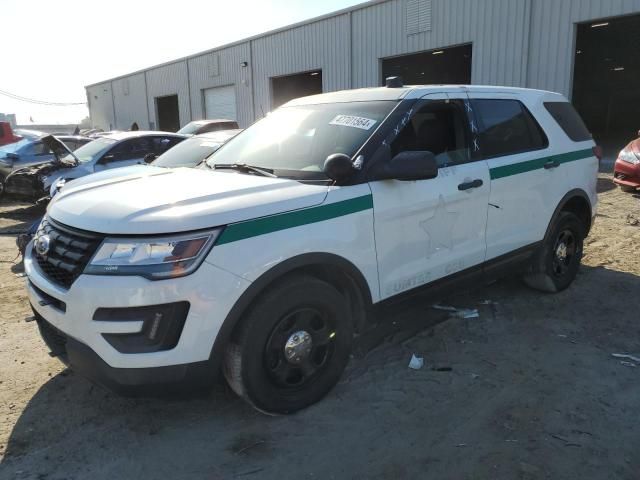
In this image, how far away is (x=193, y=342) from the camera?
Answer: 2.54 meters

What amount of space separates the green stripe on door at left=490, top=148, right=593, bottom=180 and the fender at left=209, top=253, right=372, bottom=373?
5.46 feet

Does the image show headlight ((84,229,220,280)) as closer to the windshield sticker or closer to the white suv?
the white suv

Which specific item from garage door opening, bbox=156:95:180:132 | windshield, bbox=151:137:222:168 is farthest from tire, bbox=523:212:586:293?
garage door opening, bbox=156:95:180:132

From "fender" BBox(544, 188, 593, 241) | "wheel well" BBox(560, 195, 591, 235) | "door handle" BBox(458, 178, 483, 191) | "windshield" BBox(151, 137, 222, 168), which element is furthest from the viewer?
"windshield" BBox(151, 137, 222, 168)

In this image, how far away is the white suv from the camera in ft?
8.20

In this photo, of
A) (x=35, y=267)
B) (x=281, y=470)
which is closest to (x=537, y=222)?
(x=281, y=470)

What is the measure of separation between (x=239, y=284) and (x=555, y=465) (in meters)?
1.79

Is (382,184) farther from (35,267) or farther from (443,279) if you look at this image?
(35,267)

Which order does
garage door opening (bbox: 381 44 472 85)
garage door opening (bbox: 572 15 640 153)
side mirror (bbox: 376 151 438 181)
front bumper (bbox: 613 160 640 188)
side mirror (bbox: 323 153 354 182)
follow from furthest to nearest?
garage door opening (bbox: 381 44 472 85)
garage door opening (bbox: 572 15 640 153)
front bumper (bbox: 613 160 640 188)
side mirror (bbox: 376 151 438 181)
side mirror (bbox: 323 153 354 182)

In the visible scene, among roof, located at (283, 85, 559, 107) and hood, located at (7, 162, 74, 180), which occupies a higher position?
roof, located at (283, 85, 559, 107)

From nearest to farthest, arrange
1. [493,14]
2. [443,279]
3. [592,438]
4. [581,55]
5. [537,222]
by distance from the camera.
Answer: [592,438], [443,279], [537,222], [493,14], [581,55]

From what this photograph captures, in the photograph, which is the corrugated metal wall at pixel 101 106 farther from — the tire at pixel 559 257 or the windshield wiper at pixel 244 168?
the tire at pixel 559 257

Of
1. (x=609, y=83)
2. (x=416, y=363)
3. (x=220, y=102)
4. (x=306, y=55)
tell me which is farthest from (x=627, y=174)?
(x=609, y=83)

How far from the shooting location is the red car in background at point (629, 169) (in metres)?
9.56
